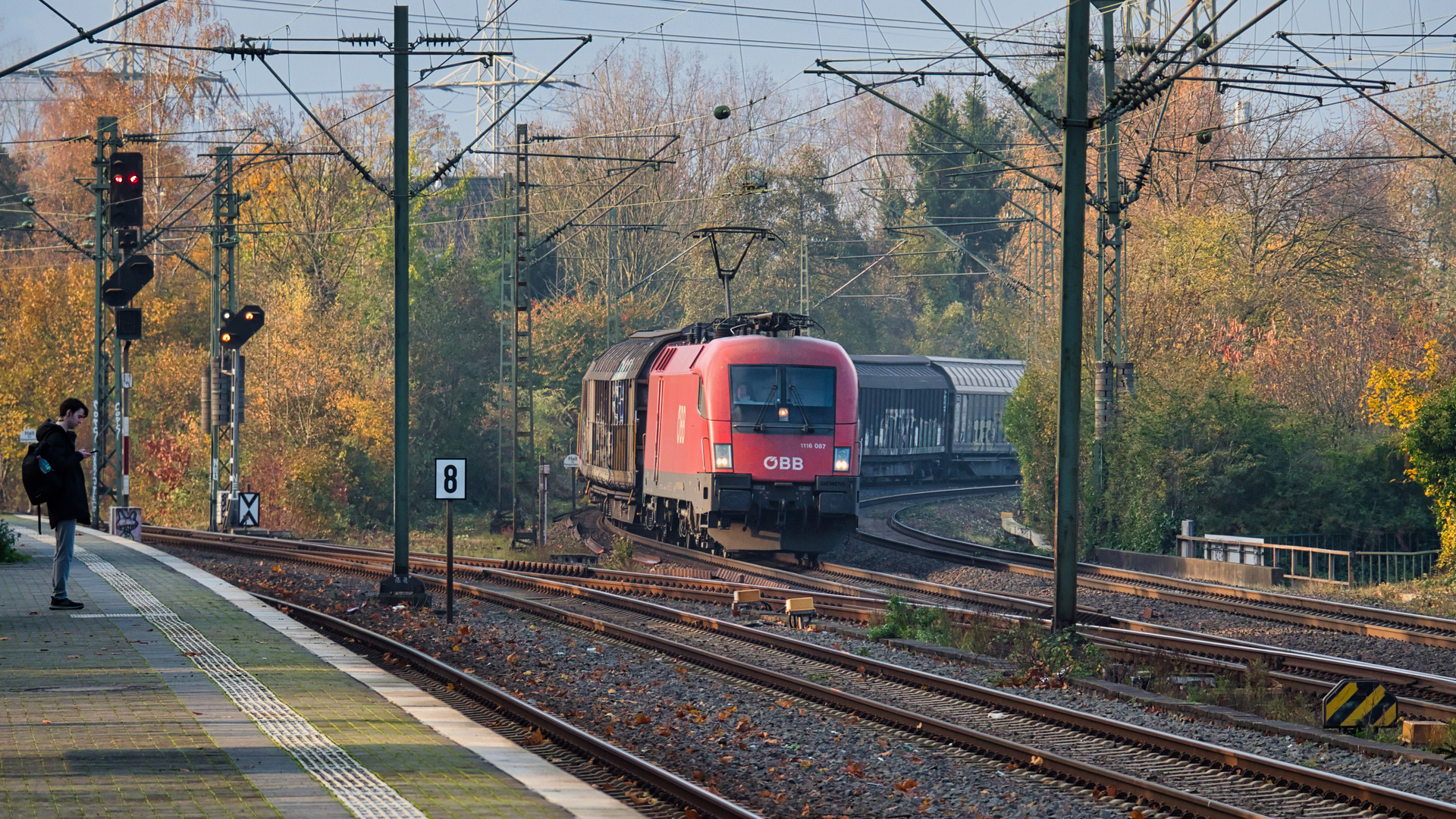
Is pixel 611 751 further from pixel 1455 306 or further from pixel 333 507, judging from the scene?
pixel 1455 306

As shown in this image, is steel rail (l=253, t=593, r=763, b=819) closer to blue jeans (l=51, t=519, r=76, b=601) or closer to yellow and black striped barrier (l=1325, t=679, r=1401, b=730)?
blue jeans (l=51, t=519, r=76, b=601)

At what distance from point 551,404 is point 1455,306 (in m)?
29.4

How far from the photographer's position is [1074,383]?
47.8ft

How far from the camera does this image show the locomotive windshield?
23.9 meters

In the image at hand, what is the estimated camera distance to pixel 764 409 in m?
24.0

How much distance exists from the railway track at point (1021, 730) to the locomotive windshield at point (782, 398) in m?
6.55

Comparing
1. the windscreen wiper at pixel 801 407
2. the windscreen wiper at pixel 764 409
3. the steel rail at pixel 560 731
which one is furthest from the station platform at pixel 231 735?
the windscreen wiper at pixel 801 407

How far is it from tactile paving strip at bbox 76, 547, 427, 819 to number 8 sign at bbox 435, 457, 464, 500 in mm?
2992

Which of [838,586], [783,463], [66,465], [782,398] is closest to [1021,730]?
[66,465]

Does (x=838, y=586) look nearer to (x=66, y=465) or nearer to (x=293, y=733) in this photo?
(x=66, y=465)

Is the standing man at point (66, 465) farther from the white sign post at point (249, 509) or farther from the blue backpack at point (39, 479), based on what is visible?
the white sign post at point (249, 509)

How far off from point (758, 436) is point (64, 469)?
1248cm

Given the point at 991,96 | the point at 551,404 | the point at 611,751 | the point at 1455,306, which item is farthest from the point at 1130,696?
the point at 991,96

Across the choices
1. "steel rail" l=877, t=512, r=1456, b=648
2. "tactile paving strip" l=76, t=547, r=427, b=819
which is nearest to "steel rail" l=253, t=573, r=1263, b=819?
"tactile paving strip" l=76, t=547, r=427, b=819
